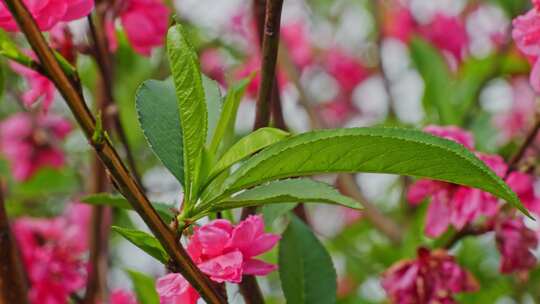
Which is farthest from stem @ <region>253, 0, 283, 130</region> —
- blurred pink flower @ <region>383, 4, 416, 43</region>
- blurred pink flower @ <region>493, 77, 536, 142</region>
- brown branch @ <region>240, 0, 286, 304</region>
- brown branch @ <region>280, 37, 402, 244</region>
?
blurred pink flower @ <region>383, 4, 416, 43</region>

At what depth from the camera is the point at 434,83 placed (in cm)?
155

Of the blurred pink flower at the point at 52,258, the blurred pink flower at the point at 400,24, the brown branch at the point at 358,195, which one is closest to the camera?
the blurred pink flower at the point at 52,258

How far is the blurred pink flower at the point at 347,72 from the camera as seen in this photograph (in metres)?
3.11

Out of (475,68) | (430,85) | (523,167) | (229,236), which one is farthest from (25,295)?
(475,68)

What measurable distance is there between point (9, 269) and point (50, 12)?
31 cm

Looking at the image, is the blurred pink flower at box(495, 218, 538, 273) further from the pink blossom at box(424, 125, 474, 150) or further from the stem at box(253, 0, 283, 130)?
the stem at box(253, 0, 283, 130)

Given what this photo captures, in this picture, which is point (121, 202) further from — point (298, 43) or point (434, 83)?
point (298, 43)

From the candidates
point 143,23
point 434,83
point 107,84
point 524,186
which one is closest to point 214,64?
point 434,83

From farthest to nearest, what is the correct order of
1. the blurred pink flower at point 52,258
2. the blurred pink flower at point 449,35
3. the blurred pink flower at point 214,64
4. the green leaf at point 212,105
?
the blurred pink flower at point 449,35, the blurred pink flower at point 214,64, the blurred pink flower at point 52,258, the green leaf at point 212,105

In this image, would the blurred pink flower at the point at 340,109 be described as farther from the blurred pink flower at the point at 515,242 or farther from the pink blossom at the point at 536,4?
the pink blossom at the point at 536,4

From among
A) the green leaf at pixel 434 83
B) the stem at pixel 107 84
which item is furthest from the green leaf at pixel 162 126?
the green leaf at pixel 434 83

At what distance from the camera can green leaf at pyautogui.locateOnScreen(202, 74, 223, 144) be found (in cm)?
86

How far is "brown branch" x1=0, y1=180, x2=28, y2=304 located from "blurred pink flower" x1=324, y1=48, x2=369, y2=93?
2.23 meters

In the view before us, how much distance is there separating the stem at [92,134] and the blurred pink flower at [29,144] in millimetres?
1418
